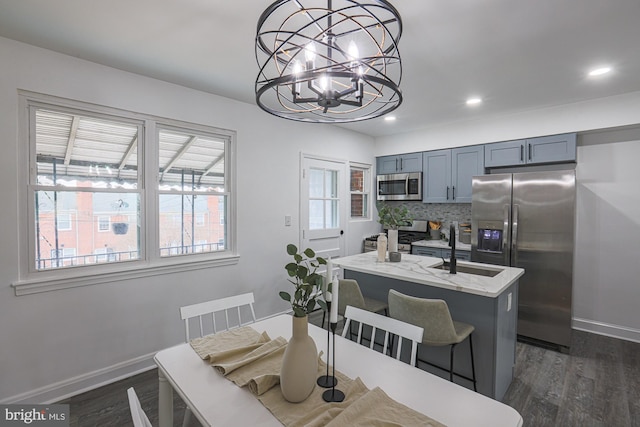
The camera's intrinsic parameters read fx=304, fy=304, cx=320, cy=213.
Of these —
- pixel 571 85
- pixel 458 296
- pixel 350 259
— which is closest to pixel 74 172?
pixel 350 259

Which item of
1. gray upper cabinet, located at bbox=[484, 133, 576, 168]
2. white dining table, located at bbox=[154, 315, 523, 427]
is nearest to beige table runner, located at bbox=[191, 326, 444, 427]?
white dining table, located at bbox=[154, 315, 523, 427]

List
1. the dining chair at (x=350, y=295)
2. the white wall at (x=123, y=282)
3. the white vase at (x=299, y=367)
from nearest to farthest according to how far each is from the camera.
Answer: the white vase at (x=299, y=367)
the white wall at (x=123, y=282)
the dining chair at (x=350, y=295)

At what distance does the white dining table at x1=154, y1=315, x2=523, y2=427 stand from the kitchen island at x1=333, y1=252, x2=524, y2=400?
2.84 ft

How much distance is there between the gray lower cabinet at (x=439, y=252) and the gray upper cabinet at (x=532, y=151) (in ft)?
3.84

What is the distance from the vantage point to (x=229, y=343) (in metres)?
1.58

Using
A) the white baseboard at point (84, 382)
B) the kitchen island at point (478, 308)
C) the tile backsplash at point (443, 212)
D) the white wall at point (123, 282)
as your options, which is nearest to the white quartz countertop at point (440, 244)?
the tile backsplash at point (443, 212)

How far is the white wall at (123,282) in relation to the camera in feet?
6.82

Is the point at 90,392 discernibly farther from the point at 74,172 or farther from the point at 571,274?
the point at 571,274

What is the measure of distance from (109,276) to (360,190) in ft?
11.7

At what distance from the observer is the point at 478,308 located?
210cm

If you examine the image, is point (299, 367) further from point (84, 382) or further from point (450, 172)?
point (450, 172)

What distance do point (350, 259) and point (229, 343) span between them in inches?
59.8

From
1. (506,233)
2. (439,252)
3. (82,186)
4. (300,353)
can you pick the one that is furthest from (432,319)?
(82,186)

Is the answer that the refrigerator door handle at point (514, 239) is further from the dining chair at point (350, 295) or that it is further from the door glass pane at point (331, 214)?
the door glass pane at point (331, 214)
